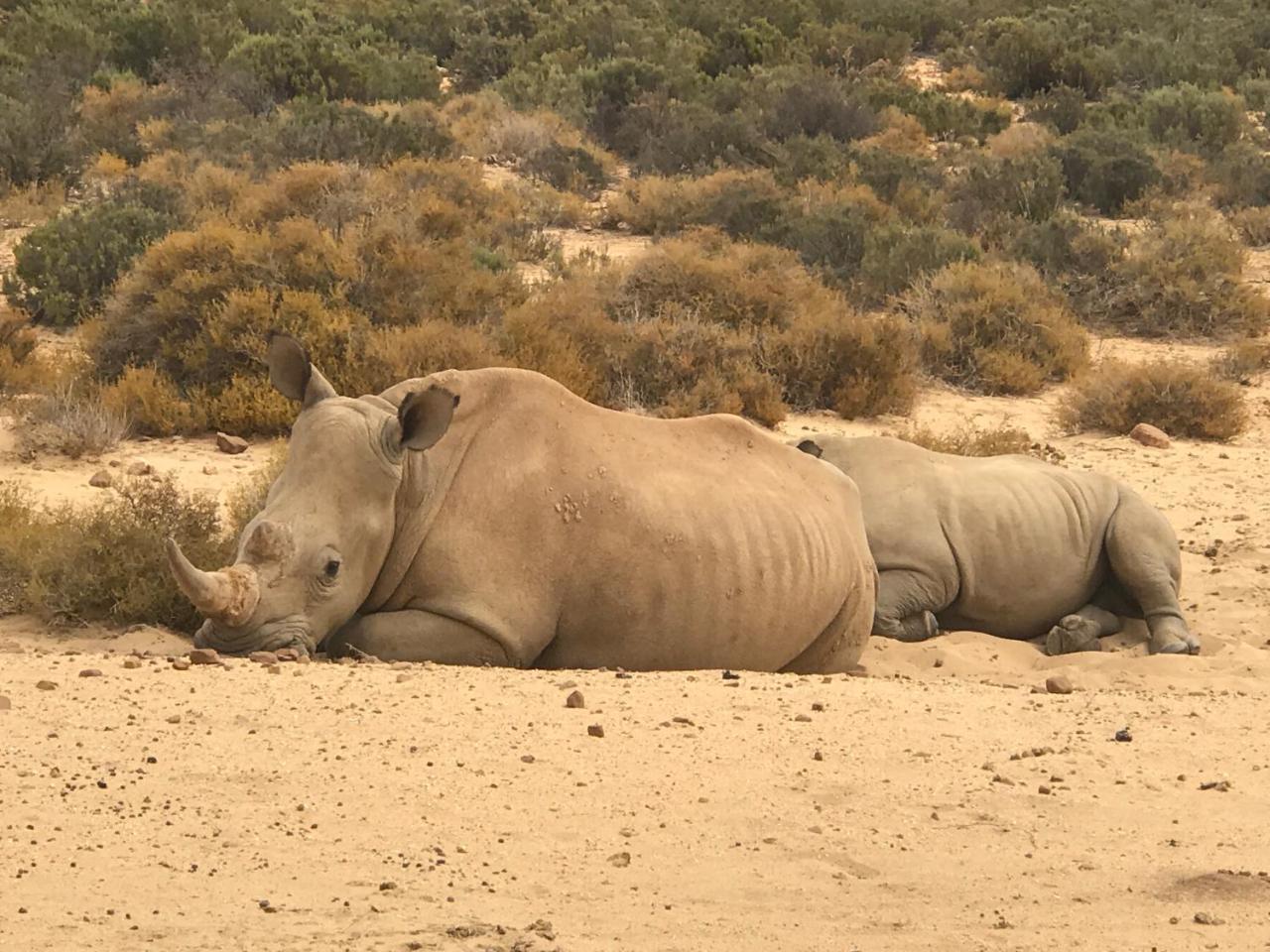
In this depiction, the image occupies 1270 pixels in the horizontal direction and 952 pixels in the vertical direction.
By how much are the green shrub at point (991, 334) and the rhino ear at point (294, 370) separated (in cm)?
881

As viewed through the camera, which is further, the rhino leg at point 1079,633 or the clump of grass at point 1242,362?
the clump of grass at point 1242,362

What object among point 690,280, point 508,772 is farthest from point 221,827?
point 690,280

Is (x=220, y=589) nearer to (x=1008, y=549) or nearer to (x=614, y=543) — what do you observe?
(x=614, y=543)

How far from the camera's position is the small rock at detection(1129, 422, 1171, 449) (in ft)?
46.6

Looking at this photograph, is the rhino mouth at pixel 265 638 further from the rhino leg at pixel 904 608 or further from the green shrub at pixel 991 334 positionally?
the green shrub at pixel 991 334

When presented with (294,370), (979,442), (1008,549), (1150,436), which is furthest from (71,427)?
(1150,436)

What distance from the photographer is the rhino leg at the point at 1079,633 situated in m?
9.98

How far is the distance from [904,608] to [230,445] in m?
4.59

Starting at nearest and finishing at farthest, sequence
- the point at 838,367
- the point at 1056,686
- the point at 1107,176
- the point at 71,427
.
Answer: the point at 1056,686
the point at 71,427
the point at 838,367
the point at 1107,176

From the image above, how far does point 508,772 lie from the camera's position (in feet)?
19.5

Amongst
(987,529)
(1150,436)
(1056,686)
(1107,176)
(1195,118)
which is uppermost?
(1056,686)

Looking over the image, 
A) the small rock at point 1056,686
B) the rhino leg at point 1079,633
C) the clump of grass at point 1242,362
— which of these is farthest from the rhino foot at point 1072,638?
the clump of grass at point 1242,362

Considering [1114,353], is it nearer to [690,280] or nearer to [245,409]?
[690,280]

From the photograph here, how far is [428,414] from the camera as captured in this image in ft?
25.2
